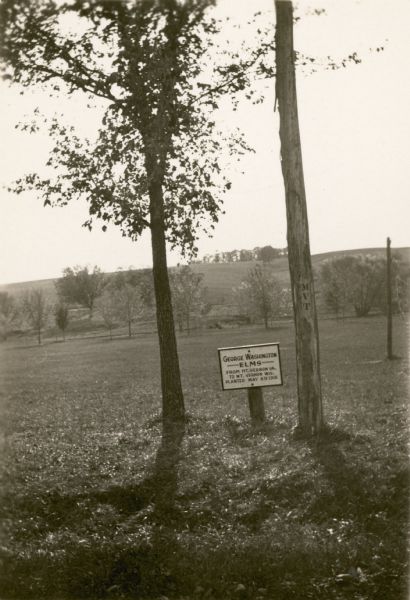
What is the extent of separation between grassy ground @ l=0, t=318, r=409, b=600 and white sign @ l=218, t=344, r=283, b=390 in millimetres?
832

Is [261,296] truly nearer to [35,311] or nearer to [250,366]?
[35,311]

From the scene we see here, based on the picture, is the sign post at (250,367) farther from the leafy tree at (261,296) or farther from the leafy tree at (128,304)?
the leafy tree at (128,304)

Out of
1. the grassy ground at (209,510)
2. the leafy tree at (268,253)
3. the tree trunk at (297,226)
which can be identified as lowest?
the grassy ground at (209,510)

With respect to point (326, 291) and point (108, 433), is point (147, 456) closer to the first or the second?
point (108, 433)

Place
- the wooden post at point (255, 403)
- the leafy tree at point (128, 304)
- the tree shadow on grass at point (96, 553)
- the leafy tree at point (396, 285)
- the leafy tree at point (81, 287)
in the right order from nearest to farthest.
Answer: the tree shadow on grass at point (96, 553) < the wooden post at point (255, 403) < the leafy tree at point (396, 285) < the leafy tree at point (128, 304) < the leafy tree at point (81, 287)

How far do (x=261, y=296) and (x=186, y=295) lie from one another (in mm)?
10008

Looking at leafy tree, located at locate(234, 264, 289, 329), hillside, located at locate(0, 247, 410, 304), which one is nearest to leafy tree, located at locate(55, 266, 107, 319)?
hillside, located at locate(0, 247, 410, 304)

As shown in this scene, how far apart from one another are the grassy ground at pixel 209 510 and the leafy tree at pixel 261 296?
222 ft

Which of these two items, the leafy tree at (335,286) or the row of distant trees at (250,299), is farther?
the leafy tree at (335,286)

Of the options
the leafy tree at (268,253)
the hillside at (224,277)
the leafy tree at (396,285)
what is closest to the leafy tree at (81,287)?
the hillside at (224,277)

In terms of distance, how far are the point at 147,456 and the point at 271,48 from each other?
7909 millimetres

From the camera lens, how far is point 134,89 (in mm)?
11156

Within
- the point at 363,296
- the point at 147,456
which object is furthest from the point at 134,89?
the point at 363,296

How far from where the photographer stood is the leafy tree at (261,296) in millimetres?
81812
